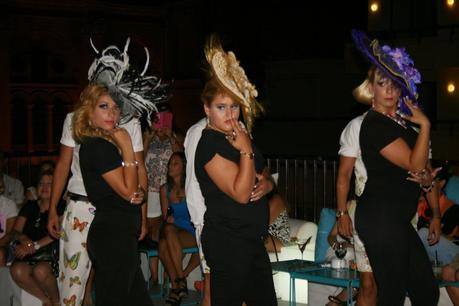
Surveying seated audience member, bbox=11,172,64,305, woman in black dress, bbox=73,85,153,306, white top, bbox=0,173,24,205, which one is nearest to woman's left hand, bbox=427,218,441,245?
woman in black dress, bbox=73,85,153,306

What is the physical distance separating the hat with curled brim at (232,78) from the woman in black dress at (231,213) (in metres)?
0.05

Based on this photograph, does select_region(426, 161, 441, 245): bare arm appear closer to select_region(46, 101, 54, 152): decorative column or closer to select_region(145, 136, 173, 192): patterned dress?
select_region(145, 136, 173, 192): patterned dress

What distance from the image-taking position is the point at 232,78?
4.61 metres

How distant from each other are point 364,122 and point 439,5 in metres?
12.9

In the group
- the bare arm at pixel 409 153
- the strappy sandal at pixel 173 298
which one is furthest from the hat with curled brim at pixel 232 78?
the strappy sandal at pixel 173 298

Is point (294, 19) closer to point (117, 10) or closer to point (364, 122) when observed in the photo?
point (117, 10)

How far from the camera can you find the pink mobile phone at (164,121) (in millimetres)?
8695

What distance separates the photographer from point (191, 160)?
5.92 meters

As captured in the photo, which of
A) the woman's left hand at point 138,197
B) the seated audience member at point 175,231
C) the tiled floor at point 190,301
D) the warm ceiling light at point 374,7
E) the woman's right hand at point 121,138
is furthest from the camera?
the warm ceiling light at point 374,7

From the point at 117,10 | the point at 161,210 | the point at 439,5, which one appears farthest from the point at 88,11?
the point at 161,210

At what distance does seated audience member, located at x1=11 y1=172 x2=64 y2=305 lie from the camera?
7422 millimetres

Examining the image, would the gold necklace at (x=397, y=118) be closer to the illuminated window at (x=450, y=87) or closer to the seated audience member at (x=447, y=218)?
the seated audience member at (x=447, y=218)

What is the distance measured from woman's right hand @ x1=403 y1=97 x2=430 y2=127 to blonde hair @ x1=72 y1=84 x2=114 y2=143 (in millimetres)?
1786

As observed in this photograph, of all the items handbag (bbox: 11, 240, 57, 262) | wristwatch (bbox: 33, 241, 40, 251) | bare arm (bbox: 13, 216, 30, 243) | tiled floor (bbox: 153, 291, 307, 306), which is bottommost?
tiled floor (bbox: 153, 291, 307, 306)
